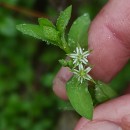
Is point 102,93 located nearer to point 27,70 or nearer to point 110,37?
point 110,37

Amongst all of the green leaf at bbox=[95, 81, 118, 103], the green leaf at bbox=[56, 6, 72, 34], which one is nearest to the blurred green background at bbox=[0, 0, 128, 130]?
the green leaf at bbox=[95, 81, 118, 103]

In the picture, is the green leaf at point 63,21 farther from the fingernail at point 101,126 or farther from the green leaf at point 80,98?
the fingernail at point 101,126

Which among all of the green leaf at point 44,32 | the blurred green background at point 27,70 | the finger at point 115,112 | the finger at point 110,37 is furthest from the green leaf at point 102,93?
the blurred green background at point 27,70

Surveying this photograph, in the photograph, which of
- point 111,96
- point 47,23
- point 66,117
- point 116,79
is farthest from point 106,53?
point 66,117

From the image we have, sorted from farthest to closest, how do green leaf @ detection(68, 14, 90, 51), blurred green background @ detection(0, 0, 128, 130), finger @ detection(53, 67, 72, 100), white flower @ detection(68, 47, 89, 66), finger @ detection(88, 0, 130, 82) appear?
blurred green background @ detection(0, 0, 128, 130) → finger @ detection(53, 67, 72, 100) → finger @ detection(88, 0, 130, 82) → green leaf @ detection(68, 14, 90, 51) → white flower @ detection(68, 47, 89, 66)

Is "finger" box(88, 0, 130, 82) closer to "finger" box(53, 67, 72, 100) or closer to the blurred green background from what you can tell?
"finger" box(53, 67, 72, 100)

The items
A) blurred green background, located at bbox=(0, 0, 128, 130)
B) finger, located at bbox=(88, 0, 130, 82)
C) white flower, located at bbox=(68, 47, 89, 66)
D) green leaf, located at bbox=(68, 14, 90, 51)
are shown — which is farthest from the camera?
blurred green background, located at bbox=(0, 0, 128, 130)
